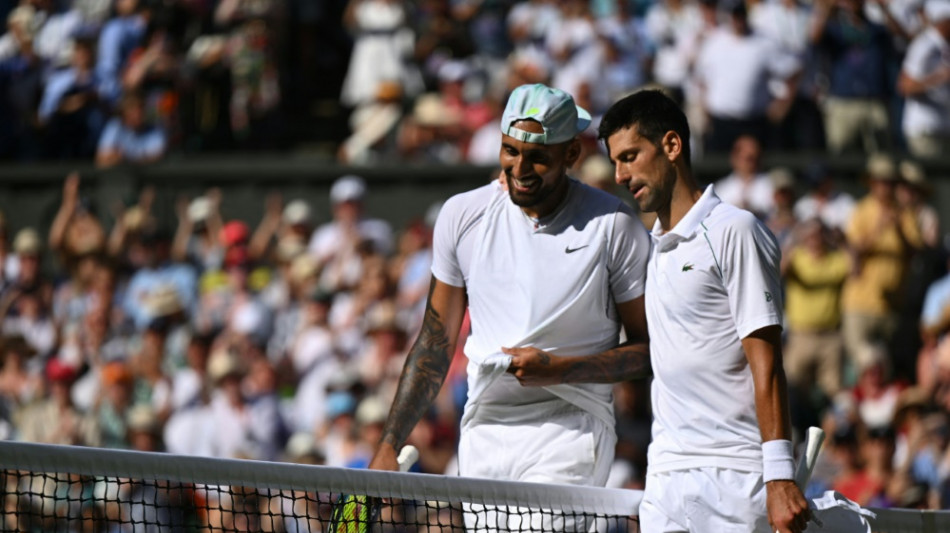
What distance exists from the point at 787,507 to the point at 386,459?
1535mm

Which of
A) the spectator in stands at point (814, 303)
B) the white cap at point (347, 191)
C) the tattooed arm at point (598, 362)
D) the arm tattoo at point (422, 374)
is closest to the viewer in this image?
the tattooed arm at point (598, 362)

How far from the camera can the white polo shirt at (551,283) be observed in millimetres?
5395

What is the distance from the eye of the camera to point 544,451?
5.41 metres

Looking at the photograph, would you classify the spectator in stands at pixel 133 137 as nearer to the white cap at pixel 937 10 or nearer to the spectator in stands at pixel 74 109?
the spectator in stands at pixel 74 109

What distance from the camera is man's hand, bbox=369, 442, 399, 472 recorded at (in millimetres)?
5434

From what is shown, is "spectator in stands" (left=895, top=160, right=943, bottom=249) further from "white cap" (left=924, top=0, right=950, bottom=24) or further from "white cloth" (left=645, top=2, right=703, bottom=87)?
"white cloth" (left=645, top=2, right=703, bottom=87)

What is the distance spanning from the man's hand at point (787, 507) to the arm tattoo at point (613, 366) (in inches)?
36.1

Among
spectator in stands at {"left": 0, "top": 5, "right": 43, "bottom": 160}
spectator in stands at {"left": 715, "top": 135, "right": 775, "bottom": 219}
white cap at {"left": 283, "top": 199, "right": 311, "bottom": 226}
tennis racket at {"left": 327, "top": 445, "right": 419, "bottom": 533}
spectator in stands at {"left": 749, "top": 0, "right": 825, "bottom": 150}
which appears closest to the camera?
tennis racket at {"left": 327, "top": 445, "right": 419, "bottom": 533}

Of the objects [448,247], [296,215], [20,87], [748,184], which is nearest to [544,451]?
[448,247]

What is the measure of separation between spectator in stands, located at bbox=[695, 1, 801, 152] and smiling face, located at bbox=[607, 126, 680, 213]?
27.6 feet

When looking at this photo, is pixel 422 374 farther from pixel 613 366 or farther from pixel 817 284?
pixel 817 284

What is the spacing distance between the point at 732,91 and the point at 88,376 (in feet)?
18.9

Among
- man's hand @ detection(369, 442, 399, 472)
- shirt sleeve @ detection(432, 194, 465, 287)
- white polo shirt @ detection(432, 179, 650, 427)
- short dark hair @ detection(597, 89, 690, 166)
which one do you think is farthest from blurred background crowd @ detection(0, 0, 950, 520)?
short dark hair @ detection(597, 89, 690, 166)

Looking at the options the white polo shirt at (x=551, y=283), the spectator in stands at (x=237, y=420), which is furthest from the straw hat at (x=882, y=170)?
the white polo shirt at (x=551, y=283)
